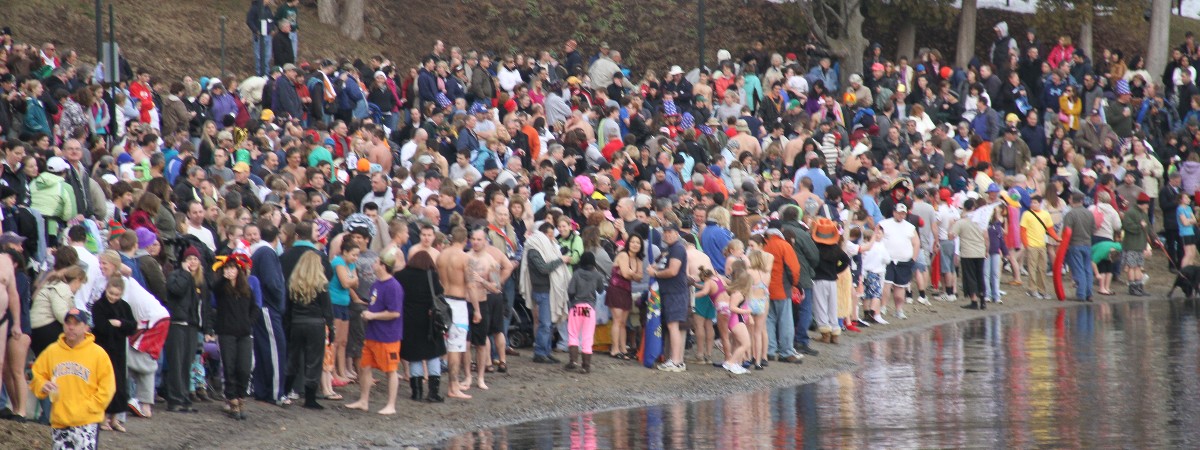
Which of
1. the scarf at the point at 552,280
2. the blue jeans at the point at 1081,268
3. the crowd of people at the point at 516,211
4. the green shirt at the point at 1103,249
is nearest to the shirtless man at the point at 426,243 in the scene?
the crowd of people at the point at 516,211

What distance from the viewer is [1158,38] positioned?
1503 inches

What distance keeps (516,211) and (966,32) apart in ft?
73.1

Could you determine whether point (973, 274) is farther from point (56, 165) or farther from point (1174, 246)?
point (56, 165)

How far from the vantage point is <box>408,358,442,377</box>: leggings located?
615 inches

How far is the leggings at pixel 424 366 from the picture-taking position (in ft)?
51.2

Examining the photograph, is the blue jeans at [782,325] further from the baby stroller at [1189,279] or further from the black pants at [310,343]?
the baby stroller at [1189,279]

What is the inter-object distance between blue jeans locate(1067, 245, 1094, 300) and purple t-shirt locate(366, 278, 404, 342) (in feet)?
48.5

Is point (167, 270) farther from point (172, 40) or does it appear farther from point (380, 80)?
point (172, 40)

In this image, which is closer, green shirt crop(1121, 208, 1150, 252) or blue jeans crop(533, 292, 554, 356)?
blue jeans crop(533, 292, 554, 356)

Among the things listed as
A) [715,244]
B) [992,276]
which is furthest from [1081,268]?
[715,244]

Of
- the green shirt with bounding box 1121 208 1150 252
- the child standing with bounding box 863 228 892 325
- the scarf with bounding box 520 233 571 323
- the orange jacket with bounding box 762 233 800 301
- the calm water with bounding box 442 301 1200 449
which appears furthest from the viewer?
the green shirt with bounding box 1121 208 1150 252

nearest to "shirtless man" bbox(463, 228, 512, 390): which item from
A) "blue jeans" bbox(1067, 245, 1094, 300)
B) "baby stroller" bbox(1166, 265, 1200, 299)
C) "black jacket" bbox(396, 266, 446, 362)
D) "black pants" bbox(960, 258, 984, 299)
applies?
"black jacket" bbox(396, 266, 446, 362)

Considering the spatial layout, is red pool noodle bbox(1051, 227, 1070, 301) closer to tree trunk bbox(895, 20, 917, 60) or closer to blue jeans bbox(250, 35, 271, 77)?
Answer: tree trunk bbox(895, 20, 917, 60)

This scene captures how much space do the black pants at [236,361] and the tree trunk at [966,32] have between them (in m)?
26.8
